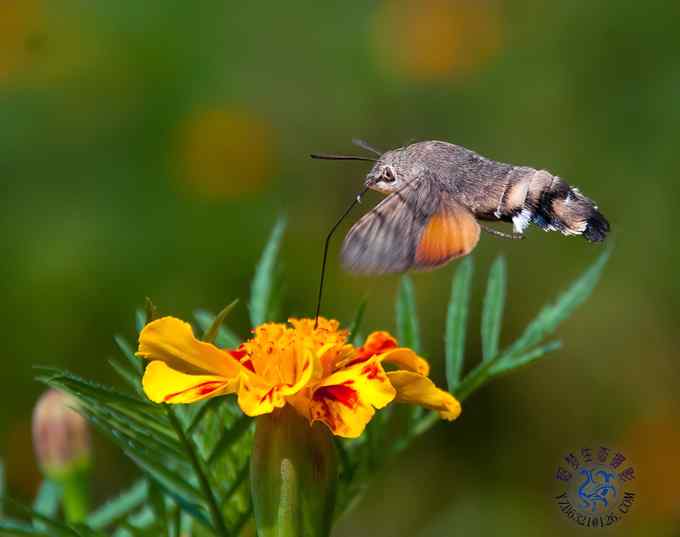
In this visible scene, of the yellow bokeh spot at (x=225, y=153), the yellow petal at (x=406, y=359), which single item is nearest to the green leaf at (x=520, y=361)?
the yellow petal at (x=406, y=359)

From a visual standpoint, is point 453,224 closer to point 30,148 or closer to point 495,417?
point 495,417

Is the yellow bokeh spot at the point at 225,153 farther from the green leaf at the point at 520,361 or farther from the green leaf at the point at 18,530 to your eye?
the green leaf at the point at 18,530

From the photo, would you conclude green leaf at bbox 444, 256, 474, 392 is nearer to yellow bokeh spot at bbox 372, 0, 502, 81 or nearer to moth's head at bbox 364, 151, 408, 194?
moth's head at bbox 364, 151, 408, 194

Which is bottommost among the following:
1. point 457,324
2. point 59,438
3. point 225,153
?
point 225,153

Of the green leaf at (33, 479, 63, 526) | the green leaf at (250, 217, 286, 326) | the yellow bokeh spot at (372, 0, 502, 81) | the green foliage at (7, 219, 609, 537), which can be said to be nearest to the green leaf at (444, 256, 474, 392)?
the green foliage at (7, 219, 609, 537)

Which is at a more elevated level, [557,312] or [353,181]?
[557,312]

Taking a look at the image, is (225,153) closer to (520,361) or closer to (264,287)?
(264,287)

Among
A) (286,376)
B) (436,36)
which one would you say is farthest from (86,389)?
(436,36)
